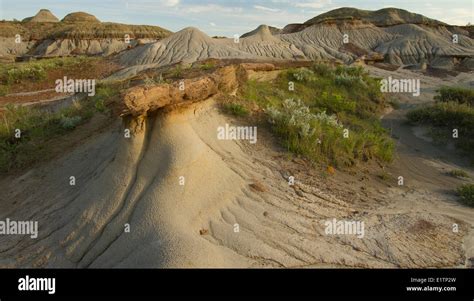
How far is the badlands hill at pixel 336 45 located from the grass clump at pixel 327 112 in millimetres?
14842

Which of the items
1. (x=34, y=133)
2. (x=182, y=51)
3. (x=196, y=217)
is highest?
(x=182, y=51)

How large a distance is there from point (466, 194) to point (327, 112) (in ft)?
A: 12.4

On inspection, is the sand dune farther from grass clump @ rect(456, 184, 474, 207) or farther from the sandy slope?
the sandy slope

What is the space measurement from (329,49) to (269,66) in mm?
28061

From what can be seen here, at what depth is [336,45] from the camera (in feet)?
133

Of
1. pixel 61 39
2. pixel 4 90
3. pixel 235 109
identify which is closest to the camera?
pixel 235 109

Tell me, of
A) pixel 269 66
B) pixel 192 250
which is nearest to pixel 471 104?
pixel 269 66

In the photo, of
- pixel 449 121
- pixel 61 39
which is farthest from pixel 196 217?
pixel 61 39

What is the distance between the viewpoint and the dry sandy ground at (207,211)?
4461 millimetres

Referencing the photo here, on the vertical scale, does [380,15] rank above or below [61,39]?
above

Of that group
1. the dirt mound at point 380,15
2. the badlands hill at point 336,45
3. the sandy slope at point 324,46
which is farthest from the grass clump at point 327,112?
the dirt mound at point 380,15

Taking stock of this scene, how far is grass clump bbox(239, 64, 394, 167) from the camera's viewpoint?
277 inches

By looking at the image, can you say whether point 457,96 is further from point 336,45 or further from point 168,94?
point 336,45
